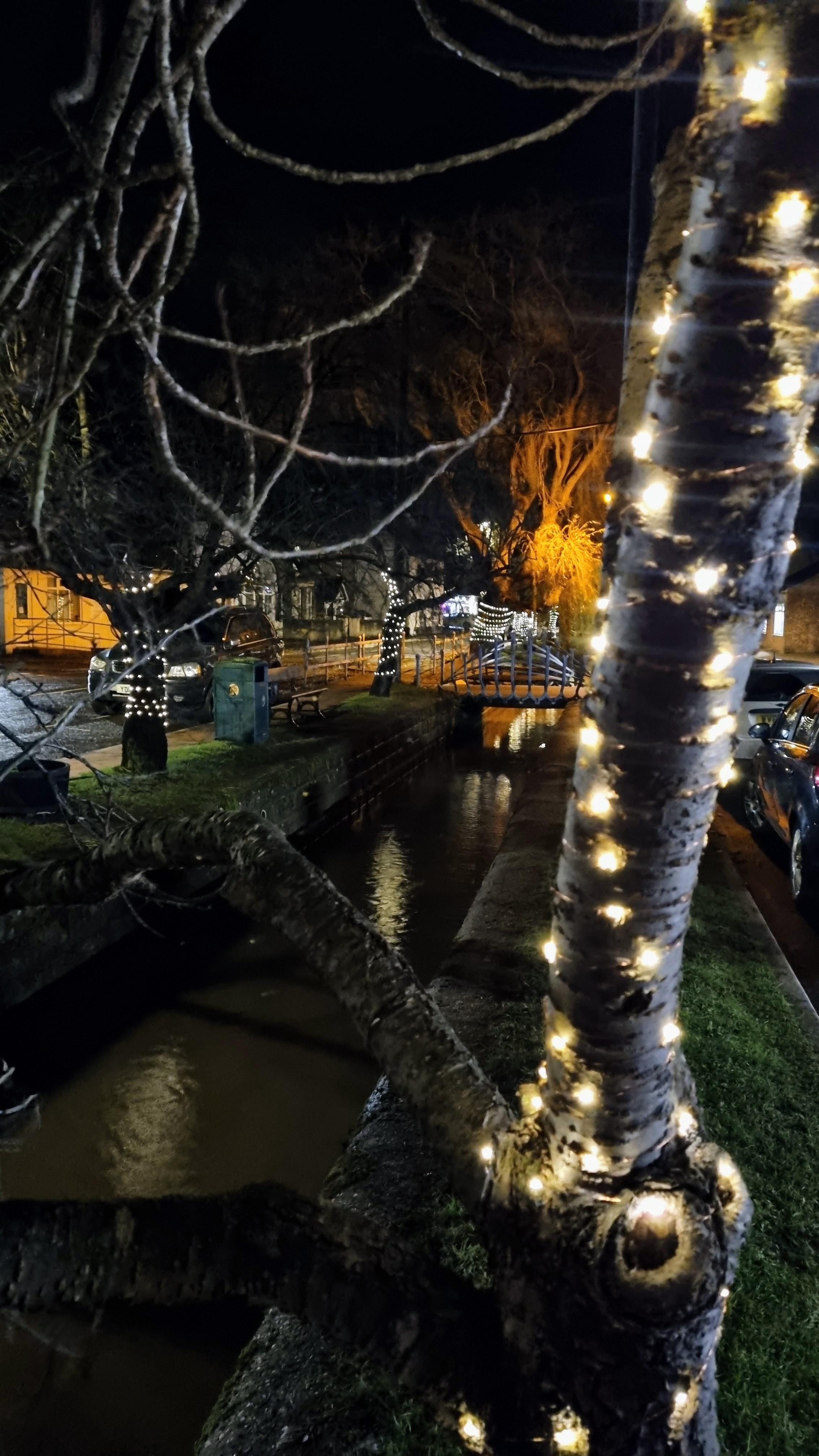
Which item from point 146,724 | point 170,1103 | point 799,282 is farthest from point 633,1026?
point 146,724

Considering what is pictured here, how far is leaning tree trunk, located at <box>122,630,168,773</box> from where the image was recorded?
11.9m

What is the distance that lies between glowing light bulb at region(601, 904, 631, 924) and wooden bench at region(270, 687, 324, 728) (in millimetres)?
14166

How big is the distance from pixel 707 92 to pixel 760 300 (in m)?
0.42

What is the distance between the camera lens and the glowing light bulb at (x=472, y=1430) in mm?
2551

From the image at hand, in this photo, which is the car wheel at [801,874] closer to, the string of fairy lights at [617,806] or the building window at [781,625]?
the string of fairy lights at [617,806]

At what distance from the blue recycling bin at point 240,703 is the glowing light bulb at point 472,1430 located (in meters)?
12.2

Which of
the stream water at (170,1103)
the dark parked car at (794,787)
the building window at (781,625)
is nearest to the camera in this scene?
the stream water at (170,1103)

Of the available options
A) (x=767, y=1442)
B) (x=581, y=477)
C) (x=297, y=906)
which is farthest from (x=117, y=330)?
(x=581, y=477)

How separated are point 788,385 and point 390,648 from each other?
1990 cm

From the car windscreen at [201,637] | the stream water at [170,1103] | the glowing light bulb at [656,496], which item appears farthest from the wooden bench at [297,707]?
the glowing light bulb at [656,496]

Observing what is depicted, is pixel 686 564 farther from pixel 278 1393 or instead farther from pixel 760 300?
pixel 278 1393

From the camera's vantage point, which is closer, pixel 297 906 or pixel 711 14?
pixel 711 14

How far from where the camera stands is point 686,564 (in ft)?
6.38

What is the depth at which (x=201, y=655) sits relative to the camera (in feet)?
61.5
